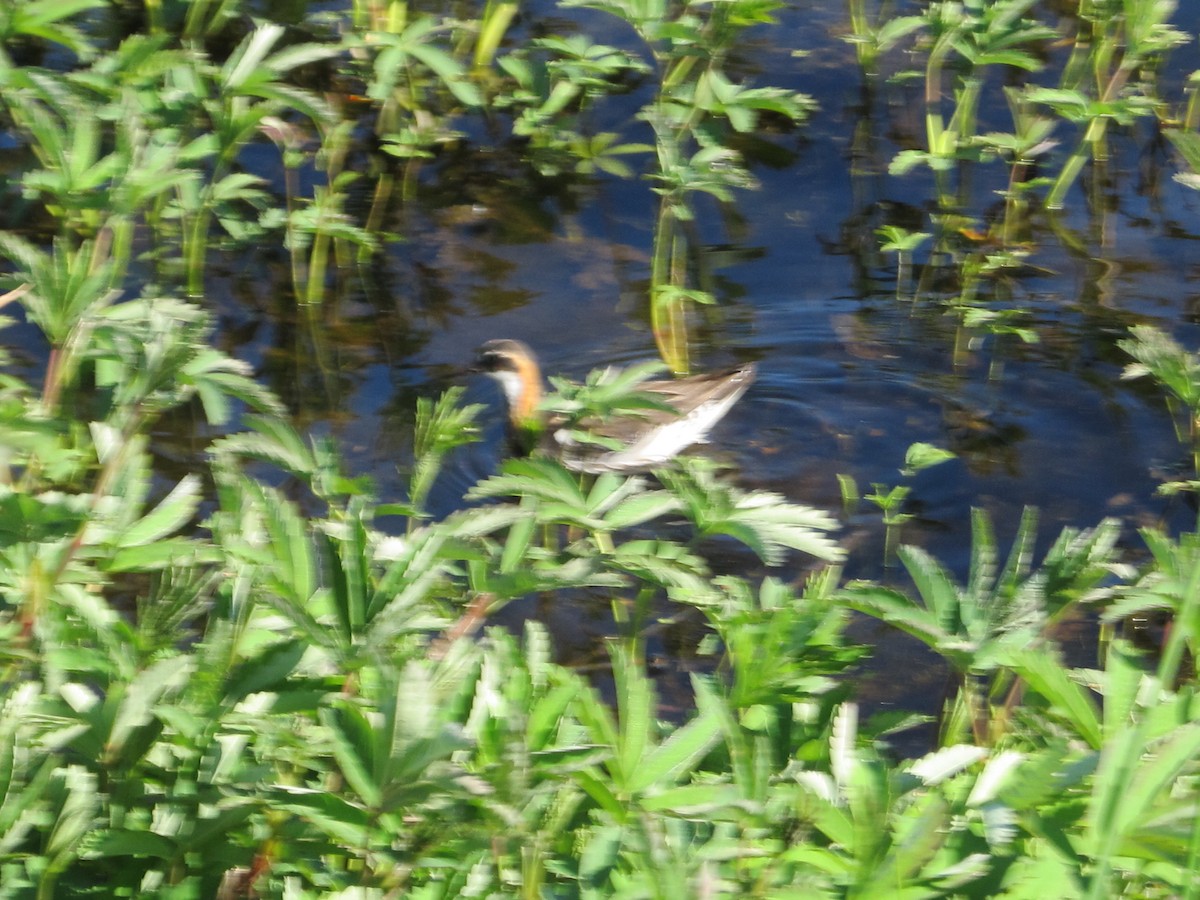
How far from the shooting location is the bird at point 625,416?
4.74 m

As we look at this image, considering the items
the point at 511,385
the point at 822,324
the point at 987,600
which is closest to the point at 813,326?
the point at 822,324

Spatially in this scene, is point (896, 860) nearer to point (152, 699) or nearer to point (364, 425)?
point (152, 699)

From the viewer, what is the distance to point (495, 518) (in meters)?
2.37

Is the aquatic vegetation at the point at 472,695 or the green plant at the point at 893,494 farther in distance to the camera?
A: the green plant at the point at 893,494

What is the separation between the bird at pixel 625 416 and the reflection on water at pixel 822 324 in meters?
0.18

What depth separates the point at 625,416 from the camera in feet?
16.4

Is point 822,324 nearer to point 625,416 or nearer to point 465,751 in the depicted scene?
point 625,416

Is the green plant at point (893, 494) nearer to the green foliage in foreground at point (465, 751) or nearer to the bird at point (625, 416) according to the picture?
the bird at point (625, 416)

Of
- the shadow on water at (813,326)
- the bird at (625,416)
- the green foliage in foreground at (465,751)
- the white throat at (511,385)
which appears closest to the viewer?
the green foliage in foreground at (465,751)

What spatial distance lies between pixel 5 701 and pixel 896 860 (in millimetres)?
1277

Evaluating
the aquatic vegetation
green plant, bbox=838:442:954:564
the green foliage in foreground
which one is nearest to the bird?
green plant, bbox=838:442:954:564

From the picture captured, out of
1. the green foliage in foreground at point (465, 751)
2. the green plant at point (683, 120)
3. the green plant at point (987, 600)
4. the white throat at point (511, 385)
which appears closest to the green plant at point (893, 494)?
the green plant at point (683, 120)

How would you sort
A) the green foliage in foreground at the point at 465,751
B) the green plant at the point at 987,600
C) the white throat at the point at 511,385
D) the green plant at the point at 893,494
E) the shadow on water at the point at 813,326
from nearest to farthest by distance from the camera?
the green foliage in foreground at the point at 465,751
the green plant at the point at 987,600
the green plant at the point at 893,494
the shadow on water at the point at 813,326
the white throat at the point at 511,385

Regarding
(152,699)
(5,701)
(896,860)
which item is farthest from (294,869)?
(896,860)
